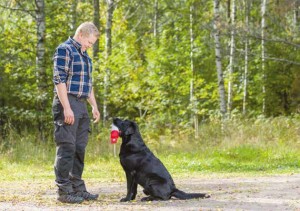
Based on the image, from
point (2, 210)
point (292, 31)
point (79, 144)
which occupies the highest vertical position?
point (292, 31)

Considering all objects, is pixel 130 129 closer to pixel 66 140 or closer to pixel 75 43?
pixel 66 140

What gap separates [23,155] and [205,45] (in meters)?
15.4

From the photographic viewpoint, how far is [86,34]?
722 cm

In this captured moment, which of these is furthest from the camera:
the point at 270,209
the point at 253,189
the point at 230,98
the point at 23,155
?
the point at 230,98

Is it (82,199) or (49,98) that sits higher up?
(49,98)

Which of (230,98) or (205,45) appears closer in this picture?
(230,98)

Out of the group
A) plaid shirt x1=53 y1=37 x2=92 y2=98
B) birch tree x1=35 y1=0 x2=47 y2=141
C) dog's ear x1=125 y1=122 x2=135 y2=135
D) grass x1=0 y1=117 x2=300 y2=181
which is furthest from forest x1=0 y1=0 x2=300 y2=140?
dog's ear x1=125 y1=122 x2=135 y2=135

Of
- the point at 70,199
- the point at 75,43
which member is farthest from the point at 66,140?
the point at 75,43

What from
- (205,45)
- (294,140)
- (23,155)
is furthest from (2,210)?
(205,45)

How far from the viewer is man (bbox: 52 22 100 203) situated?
7.06m

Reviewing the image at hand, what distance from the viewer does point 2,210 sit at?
260 inches

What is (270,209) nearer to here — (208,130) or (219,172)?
(219,172)

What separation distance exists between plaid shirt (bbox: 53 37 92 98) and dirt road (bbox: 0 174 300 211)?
1343 millimetres

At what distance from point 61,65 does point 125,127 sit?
1046 millimetres
